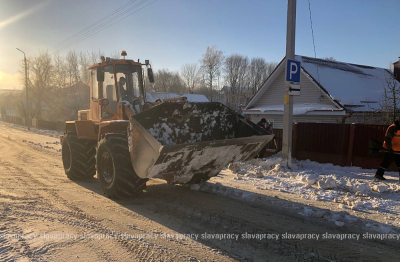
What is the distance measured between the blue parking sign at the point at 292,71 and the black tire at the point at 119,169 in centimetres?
539

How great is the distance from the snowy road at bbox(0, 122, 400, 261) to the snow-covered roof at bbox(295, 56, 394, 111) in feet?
36.4

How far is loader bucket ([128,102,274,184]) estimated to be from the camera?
4137 millimetres

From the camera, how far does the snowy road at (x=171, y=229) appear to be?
3.30 meters

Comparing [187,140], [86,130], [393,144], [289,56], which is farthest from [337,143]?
[86,130]

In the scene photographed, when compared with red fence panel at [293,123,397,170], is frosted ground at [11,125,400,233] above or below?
below

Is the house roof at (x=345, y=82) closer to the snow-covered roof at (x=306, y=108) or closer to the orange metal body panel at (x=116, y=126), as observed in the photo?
the snow-covered roof at (x=306, y=108)

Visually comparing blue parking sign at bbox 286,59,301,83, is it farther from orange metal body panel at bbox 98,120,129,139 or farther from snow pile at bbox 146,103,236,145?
orange metal body panel at bbox 98,120,129,139

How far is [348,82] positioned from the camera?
635 inches

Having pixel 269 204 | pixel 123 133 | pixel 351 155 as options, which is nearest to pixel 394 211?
pixel 269 204

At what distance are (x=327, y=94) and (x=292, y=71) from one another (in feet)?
22.9

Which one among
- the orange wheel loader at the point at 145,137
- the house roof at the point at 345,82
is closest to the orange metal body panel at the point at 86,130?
the orange wheel loader at the point at 145,137

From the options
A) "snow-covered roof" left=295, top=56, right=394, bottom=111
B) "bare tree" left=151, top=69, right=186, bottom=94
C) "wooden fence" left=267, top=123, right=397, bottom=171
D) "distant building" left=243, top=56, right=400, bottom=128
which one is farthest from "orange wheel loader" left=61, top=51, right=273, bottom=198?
"bare tree" left=151, top=69, right=186, bottom=94

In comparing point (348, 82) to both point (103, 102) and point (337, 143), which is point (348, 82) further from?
point (103, 102)

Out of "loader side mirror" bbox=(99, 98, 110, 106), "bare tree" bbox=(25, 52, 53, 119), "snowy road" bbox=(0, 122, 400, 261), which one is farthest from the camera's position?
"bare tree" bbox=(25, 52, 53, 119)
